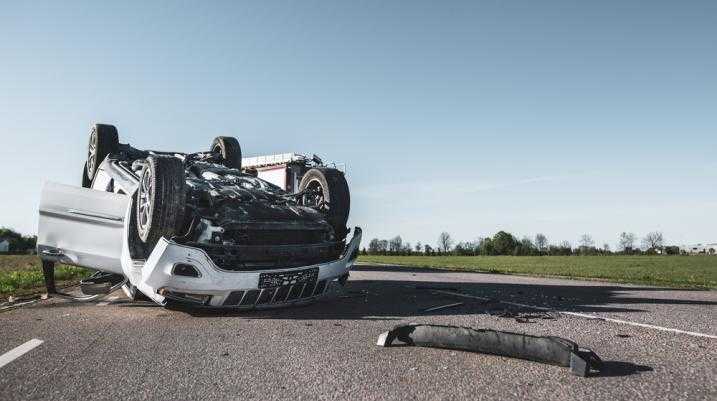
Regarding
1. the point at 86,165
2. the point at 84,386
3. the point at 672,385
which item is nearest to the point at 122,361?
the point at 84,386

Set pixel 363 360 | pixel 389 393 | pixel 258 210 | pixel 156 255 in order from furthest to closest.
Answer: pixel 258 210 < pixel 156 255 < pixel 363 360 < pixel 389 393

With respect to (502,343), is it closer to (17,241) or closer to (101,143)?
(101,143)

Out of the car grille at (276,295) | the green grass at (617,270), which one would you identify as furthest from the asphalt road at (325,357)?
the green grass at (617,270)

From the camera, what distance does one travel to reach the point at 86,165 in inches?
283

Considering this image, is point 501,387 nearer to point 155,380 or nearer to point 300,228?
point 155,380

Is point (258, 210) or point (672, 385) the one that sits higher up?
point (258, 210)

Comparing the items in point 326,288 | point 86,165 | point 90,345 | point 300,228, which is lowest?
point 90,345

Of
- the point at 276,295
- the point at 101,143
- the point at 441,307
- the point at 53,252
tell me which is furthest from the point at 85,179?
the point at 441,307

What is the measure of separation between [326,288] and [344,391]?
325cm

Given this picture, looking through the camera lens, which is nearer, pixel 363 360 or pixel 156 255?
pixel 363 360

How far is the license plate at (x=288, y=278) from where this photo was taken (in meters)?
4.83

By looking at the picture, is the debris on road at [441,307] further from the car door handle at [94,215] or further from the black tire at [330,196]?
the car door handle at [94,215]

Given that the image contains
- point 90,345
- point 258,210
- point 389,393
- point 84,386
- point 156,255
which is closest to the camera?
point 389,393

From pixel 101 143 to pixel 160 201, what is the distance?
2816 mm
